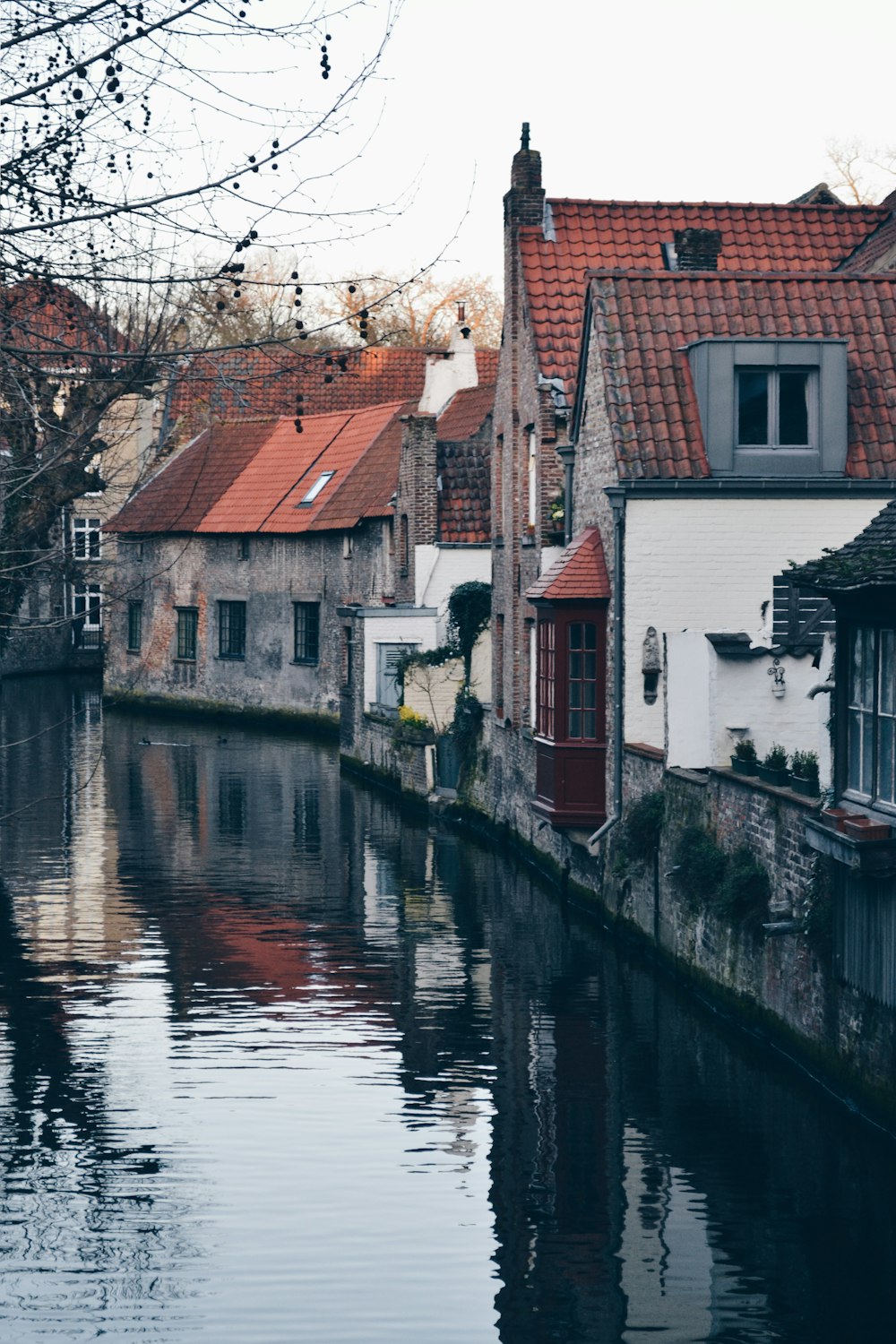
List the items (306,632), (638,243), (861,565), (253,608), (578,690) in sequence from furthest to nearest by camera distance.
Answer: (253,608), (306,632), (638,243), (578,690), (861,565)

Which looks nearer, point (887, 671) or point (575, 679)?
point (887, 671)

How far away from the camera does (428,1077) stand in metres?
15.8

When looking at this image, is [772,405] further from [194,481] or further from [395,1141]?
[194,481]

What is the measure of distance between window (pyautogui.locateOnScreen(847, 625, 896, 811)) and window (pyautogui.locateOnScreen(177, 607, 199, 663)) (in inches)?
1539

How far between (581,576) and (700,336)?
3.16 meters

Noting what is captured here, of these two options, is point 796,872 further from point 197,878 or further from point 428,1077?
point 197,878

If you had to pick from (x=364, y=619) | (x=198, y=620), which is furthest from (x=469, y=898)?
(x=198, y=620)

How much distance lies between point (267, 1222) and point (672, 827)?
8.55 m

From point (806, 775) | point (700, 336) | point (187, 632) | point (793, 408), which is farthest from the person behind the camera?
point (187, 632)

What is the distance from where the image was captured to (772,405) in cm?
2245

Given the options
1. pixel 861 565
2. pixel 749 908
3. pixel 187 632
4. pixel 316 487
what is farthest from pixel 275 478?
pixel 861 565

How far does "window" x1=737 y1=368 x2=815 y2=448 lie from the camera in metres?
22.5

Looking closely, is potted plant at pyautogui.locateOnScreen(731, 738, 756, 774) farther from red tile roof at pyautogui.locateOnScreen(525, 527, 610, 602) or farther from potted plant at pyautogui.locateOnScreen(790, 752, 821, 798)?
red tile roof at pyautogui.locateOnScreen(525, 527, 610, 602)

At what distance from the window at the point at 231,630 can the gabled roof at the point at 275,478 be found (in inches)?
83.5
